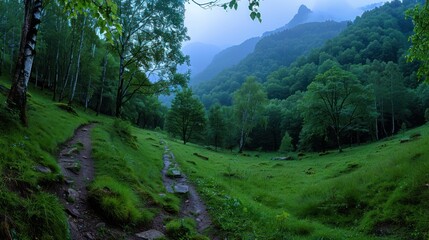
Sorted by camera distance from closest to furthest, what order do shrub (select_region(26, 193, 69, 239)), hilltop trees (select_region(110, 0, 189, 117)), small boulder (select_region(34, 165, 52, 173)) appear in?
shrub (select_region(26, 193, 69, 239)), small boulder (select_region(34, 165, 52, 173)), hilltop trees (select_region(110, 0, 189, 117))

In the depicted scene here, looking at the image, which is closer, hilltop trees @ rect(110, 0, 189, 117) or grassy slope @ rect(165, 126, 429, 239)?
grassy slope @ rect(165, 126, 429, 239)

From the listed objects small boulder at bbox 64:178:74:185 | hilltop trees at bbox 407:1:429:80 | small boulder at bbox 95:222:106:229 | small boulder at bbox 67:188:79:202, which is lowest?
small boulder at bbox 95:222:106:229

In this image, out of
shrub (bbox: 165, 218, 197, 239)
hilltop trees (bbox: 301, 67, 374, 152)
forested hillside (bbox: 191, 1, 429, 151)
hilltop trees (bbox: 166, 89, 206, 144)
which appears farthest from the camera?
hilltop trees (bbox: 166, 89, 206, 144)

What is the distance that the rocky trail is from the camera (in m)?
6.88

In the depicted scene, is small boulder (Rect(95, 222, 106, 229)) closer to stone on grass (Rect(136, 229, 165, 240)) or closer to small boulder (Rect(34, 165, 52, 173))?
stone on grass (Rect(136, 229, 165, 240))

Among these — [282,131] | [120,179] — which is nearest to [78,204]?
[120,179]

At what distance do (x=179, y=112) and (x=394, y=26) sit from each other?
496 feet

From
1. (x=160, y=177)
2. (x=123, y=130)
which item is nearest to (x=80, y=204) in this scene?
(x=160, y=177)

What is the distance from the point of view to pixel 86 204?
797 centimetres

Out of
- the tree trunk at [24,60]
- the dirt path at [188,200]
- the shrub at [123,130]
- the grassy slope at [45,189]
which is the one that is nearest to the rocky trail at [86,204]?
the dirt path at [188,200]

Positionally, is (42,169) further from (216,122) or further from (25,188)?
(216,122)

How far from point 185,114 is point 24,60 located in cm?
5042

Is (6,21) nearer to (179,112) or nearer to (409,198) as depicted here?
(179,112)

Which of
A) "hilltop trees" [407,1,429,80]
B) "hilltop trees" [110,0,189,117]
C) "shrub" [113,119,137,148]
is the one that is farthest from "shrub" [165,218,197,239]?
"hilltop trees" [110,0,189,117]
